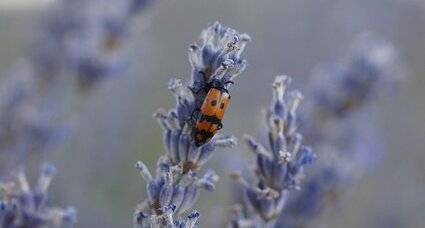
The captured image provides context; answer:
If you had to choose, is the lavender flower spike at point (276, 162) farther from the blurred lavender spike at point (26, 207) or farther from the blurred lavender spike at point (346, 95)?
the blurred lavender spike at point (346, 95)

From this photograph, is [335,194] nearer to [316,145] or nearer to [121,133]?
[316,145]

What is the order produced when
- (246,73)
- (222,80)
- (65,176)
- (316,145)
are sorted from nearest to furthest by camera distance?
1. (222,80)
2. (316,145)
3. (65,176)
4. (246,73)

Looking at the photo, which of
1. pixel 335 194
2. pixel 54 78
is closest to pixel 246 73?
pixel 54 78

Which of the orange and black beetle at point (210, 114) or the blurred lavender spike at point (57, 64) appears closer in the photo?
the orange and black beetle at point (210, 114)

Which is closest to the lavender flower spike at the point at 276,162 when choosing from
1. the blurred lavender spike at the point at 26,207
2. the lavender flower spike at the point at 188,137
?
the lavender flower spike at the point at 188,137

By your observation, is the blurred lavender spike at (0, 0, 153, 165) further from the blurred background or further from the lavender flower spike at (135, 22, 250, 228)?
the lavender flower spike at (135, 22, 250, 228)

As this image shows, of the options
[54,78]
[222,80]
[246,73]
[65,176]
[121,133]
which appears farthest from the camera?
[246,73]

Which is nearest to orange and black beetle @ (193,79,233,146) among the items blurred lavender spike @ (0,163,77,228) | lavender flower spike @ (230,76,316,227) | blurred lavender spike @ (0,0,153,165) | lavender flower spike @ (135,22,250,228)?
lavender flower spike @ (135,22,250,228)
